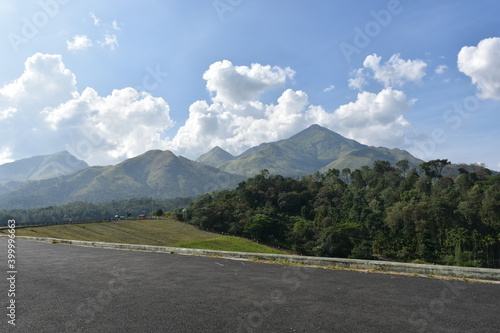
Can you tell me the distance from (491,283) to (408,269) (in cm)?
242

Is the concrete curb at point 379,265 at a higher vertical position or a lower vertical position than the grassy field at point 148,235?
higher

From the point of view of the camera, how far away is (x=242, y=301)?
25.8 feet

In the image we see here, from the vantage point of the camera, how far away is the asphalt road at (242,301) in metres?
6.31

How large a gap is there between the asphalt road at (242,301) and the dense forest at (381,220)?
6902 centimetres

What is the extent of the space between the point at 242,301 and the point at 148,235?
8720 cm

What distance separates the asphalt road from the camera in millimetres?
6309

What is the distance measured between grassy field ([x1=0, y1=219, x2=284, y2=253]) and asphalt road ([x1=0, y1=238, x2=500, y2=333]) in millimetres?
53317

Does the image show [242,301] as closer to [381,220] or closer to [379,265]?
[379,265]

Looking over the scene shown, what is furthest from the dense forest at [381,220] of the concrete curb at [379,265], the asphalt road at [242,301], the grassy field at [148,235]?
the asphalt road at [242,301]

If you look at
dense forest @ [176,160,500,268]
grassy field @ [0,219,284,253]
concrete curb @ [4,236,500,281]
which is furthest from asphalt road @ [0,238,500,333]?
dense forest @ [176,160,500,268]

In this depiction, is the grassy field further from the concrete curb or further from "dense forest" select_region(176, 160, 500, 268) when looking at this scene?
the concrete curb

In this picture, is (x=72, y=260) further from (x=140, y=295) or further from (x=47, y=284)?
A: (x=140, y=295)

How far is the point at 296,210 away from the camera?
13225cm

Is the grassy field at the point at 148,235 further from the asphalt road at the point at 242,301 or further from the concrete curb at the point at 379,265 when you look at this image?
the asphalt road at the point at 242,301
